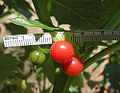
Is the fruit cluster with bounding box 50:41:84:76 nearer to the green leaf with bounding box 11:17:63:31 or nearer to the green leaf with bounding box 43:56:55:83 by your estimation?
the green leaf with bounding box 11:17:63:31

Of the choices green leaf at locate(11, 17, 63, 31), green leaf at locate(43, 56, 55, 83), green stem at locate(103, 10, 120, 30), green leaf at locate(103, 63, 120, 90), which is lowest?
green leaf at locate(103, 63, 120, 90)

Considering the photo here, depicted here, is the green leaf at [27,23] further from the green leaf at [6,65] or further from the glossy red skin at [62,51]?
the green leaf at [6,65]

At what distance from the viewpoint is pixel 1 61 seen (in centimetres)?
123

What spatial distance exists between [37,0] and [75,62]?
0.62 feet

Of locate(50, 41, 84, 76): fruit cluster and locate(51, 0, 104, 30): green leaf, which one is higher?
locate(51, 0, 104, 30): green leaf

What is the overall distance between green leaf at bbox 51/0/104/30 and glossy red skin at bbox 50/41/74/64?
0.13 meters

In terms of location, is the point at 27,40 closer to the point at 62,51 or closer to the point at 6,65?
the point at 62,51

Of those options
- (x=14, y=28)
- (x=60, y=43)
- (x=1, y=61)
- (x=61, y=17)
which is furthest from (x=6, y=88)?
(x=60, y=43)

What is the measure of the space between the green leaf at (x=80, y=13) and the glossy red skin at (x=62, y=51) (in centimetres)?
13

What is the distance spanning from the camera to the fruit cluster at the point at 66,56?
826mm

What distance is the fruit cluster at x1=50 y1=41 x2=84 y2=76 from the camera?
83 cm

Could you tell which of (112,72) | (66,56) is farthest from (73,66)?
(112,72)

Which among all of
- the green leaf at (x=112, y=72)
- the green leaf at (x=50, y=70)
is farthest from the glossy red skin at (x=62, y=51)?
the green leaf at (x=112, y=72)

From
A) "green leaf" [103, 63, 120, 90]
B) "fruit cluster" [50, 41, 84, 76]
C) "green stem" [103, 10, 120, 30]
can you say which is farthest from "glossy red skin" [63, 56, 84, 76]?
"green leaf" [103, 63, 120, 90]
